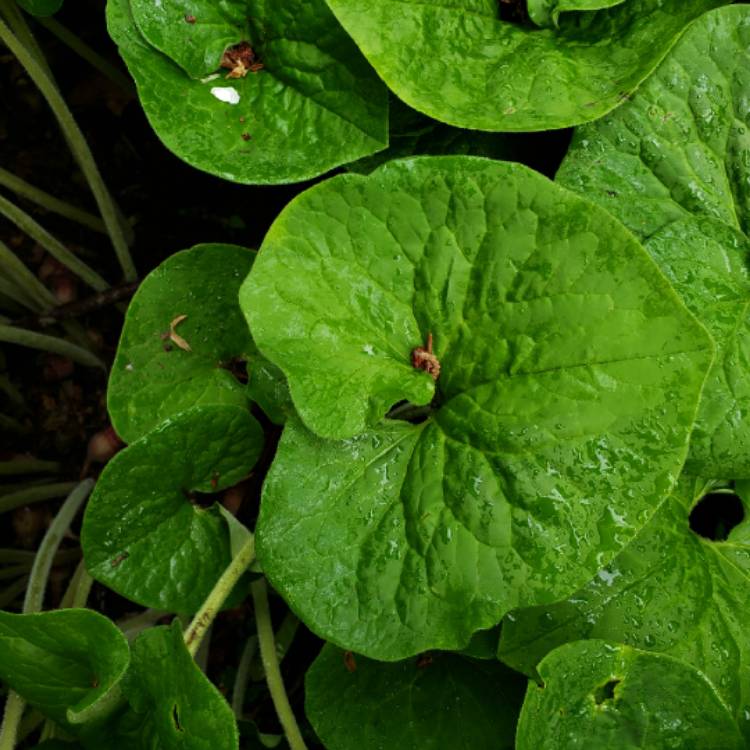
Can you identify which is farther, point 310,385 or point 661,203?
point 661,203

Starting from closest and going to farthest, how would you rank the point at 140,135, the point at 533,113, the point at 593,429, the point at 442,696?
the point at 593,429 → the point at 533,113 → the point at 442,696 → the point at 140,135

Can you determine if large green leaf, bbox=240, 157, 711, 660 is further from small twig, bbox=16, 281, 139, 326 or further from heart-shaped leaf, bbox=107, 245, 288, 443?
small twig, bbox=16, 281, 139, 326

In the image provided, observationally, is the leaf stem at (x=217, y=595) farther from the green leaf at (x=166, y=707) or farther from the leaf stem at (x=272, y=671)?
the leaf stem at (x=272, y=671)

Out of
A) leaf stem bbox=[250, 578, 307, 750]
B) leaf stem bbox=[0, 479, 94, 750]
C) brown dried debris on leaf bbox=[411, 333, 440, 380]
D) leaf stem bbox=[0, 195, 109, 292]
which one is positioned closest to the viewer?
brown dried debris on leaf bbox=[411, 333, 440, 380]

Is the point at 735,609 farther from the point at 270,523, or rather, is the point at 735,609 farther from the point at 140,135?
the point at 140,135

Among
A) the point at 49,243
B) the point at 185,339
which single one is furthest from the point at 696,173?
the point at 49,243

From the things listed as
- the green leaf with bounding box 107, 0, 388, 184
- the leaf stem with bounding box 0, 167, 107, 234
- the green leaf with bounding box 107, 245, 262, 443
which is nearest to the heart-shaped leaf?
the green leaf with bounding box 107, 245, 262, 443

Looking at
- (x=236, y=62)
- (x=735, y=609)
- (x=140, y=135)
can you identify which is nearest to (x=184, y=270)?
(x=236, y=62)
